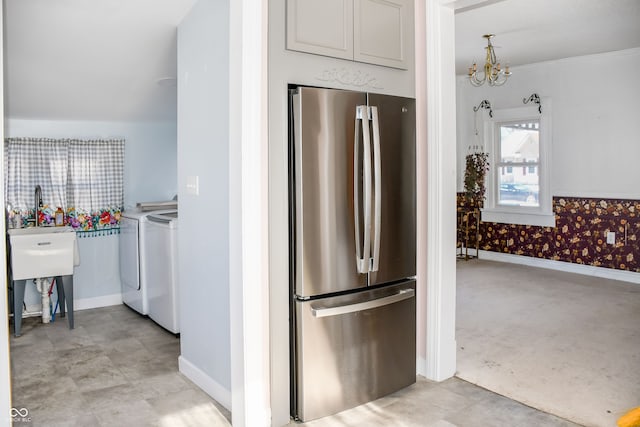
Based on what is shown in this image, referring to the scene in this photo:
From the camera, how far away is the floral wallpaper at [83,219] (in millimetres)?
4277

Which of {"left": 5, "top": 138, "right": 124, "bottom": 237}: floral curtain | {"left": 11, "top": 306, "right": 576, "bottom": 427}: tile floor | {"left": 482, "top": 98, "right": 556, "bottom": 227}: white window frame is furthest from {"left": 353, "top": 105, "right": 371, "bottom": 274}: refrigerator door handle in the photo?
{"left": 482, "top": 98, "right": 556, "bottom": 227}: white window frame

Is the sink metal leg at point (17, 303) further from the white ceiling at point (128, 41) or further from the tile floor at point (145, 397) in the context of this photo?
the white ceiling at point (128, 41)

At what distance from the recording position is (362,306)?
2.57m

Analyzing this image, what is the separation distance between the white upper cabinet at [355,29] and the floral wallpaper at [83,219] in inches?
120

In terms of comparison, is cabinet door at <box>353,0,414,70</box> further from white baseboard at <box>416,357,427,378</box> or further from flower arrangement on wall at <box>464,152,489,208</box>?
flower arrangement on wall at <box>464,152,489,208</box>

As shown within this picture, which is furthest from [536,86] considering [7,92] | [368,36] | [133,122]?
[7,92]

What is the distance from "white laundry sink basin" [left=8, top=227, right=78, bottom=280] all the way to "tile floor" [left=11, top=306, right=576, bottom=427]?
53 cm

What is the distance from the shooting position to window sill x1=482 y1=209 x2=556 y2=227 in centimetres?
601

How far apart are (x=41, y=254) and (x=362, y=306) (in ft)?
8.83

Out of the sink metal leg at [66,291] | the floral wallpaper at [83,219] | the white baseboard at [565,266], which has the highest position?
the floral wallpaper at [83,219]

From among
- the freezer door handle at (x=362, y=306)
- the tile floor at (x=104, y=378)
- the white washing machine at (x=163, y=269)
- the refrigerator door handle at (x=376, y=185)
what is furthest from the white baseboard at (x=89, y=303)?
the refrigerator door handle at (x=376, y=185)

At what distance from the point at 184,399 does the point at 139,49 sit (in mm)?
2258

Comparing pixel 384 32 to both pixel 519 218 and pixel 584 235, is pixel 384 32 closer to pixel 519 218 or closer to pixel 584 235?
pixel 584 235

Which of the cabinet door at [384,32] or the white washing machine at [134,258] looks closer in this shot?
the cabinet door at [384,32]
